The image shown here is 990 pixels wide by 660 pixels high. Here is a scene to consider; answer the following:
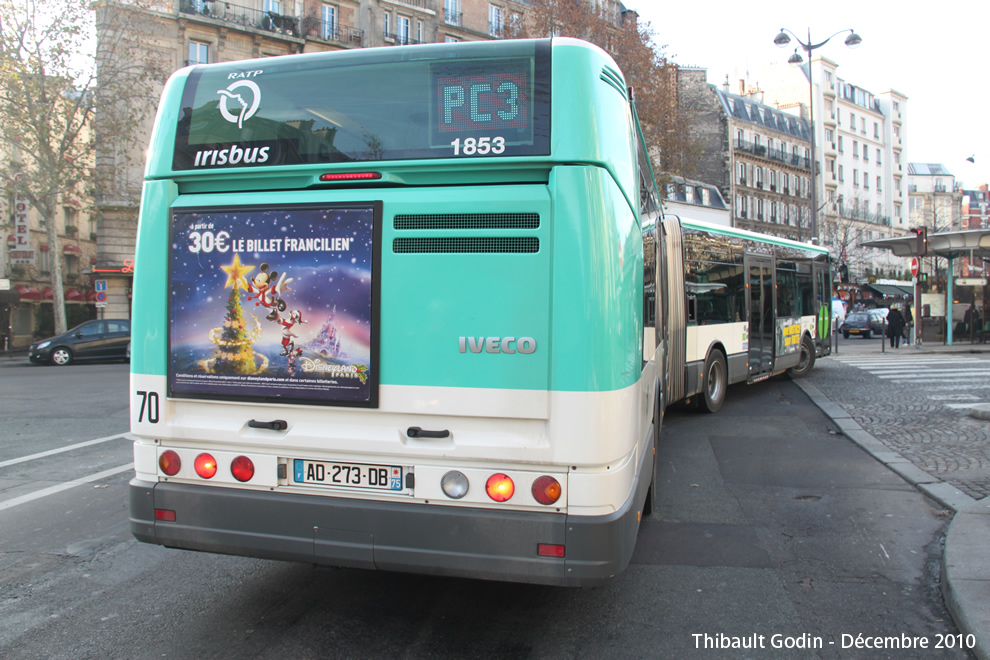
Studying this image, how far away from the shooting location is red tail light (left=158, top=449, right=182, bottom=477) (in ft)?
12.6

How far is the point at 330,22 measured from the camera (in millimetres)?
41156

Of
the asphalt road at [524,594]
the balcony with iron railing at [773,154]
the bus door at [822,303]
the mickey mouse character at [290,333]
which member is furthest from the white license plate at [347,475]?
the balcony with iron railing at [773,154]

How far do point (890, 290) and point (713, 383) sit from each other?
208 ft

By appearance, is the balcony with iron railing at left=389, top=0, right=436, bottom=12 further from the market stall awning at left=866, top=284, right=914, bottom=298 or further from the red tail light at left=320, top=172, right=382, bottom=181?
the market stall awning at left=866, top=284, right=914, bottom=298

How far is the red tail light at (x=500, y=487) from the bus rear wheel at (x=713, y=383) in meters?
8.01

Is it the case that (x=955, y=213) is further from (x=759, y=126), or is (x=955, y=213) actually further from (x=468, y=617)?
(x=468, y=617)

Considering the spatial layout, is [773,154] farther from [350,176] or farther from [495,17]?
[350,176]

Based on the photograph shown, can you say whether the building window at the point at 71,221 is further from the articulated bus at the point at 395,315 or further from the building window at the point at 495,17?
the articulated bus at the point at 395,315

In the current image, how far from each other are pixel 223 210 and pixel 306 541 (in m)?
1.68

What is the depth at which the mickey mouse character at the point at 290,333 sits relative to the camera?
363 centimetres

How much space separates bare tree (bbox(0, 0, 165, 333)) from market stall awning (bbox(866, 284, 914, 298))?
57.8m

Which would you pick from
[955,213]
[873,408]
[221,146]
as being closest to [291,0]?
[873,408]

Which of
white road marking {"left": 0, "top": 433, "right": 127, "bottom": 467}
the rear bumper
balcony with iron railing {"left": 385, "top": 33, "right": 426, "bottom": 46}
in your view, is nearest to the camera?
the rear bumper

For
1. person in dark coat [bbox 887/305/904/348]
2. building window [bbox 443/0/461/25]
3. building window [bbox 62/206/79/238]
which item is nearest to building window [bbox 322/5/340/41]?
building window [bbox 443/0/461/25]
